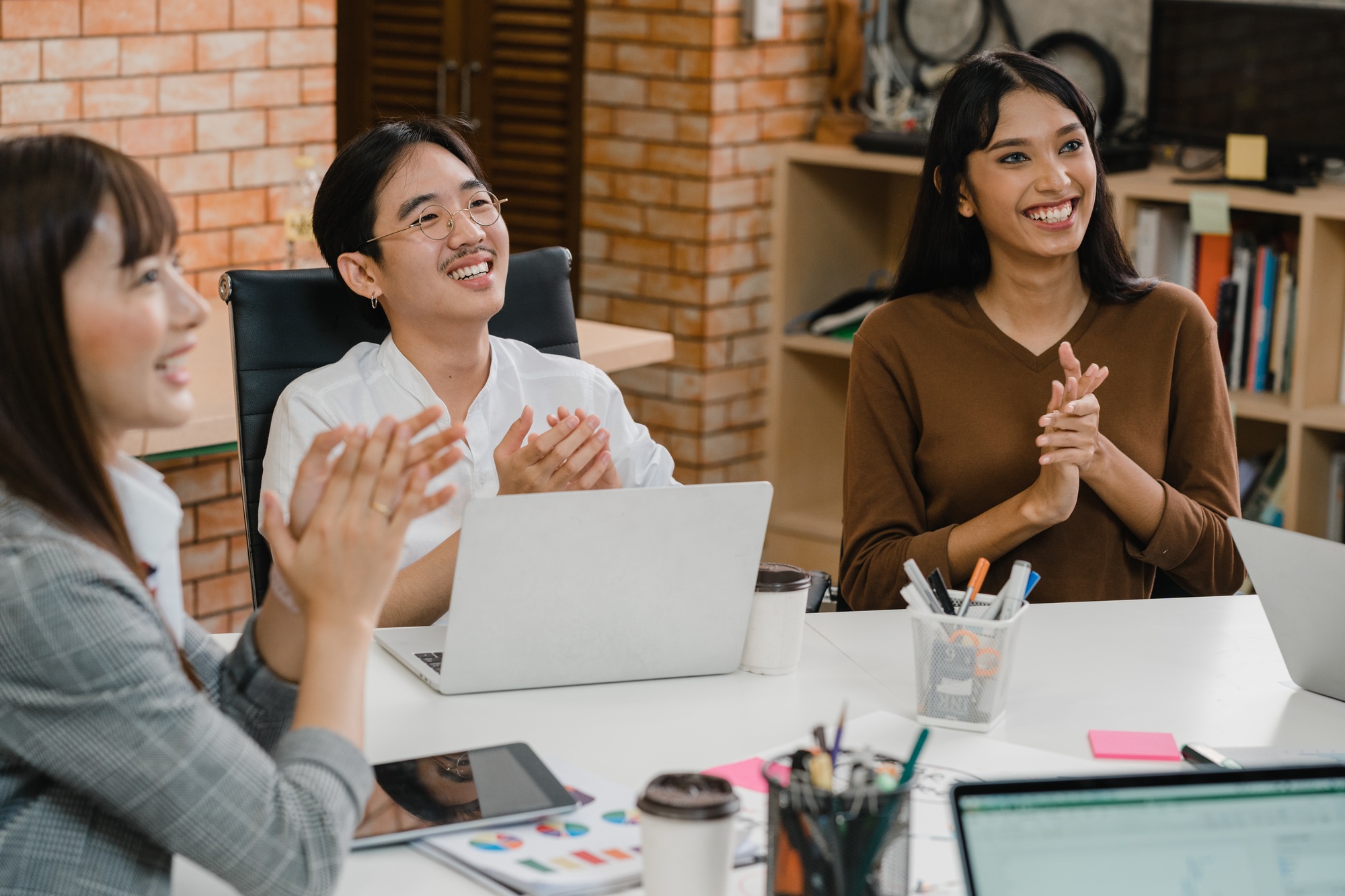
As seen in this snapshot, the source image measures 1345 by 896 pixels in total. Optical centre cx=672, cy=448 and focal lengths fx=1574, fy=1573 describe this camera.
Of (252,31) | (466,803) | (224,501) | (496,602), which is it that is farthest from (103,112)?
(466,803)

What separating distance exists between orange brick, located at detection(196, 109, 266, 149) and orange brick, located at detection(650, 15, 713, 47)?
114 cm

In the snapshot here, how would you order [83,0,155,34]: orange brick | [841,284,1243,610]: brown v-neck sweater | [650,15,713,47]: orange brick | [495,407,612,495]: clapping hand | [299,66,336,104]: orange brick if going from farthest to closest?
[650,15,713,47]: orange brick → [299,66,336,104]: orange brick → [83,0,155,34]: orange brick → [841,284,1243,610]: brown v-neck sweater → [495,407,612,495]: clapping hand

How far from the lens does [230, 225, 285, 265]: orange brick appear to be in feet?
10.0

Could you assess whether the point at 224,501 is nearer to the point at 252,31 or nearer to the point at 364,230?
the point at 252,31

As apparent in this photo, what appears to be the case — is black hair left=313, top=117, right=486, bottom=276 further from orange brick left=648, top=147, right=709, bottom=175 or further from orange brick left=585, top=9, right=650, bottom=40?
orange brick left=585, top=9, right=650, bottom=40

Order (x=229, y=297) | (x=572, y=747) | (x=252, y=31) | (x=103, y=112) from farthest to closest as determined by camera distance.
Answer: (x=252, y=31) → (x=103, y=112) → (x=229, y=297) → (x=572, y=747)

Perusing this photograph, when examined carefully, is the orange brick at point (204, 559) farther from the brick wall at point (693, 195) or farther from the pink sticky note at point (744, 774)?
the pink sticky note at point (744, 774)

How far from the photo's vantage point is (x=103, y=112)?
9.25ft

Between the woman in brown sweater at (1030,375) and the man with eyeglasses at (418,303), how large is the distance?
39cm

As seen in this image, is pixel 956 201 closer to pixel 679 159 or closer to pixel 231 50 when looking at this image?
pixel 231 50

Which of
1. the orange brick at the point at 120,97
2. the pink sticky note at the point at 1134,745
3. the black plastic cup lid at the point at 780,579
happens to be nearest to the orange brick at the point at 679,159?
the orange brick at the point at 120,97

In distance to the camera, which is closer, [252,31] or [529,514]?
[529,514]

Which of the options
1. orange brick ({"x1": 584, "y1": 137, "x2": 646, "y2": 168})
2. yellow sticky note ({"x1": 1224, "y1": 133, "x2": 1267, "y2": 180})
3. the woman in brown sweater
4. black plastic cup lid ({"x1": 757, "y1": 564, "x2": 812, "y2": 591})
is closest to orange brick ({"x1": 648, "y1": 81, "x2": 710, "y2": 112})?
orange brick ({"x1": 584, "y1": 137, "x2": 646, "y2": 168})

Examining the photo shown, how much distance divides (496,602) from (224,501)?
1.70 meters
